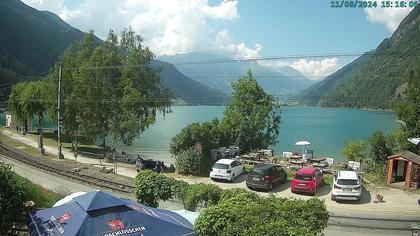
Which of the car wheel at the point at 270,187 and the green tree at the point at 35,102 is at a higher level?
the green tree at the point at 35,102

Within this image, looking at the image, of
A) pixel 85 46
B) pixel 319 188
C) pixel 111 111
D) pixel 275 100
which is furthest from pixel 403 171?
pixel 85 46

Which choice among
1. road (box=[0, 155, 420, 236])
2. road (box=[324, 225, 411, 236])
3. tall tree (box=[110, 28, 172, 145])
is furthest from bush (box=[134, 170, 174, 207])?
tall tree (box=[110, 28, 172, 145])

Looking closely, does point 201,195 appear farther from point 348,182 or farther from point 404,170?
point 404,170

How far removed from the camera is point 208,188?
14.9 m

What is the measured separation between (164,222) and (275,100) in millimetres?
37656

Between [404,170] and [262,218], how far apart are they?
21.4 m

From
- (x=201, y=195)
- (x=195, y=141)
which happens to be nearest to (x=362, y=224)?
(x=201, y=195)

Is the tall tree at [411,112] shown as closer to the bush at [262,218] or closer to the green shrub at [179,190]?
the green shrub at [179,190]

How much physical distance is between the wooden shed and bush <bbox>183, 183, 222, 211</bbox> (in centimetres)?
1627

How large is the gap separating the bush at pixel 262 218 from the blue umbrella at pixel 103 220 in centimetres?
90

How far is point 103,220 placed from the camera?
10.5 metres

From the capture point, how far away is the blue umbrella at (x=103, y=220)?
1027 centimetres

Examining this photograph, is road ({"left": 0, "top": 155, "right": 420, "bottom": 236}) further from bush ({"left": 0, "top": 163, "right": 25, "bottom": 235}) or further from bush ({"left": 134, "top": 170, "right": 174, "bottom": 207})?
bush ({"left": 0, "top": 163, "right": 25, "bottom": 235})

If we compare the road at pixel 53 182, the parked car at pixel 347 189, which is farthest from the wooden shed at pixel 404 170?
the road at pixel 53 182
